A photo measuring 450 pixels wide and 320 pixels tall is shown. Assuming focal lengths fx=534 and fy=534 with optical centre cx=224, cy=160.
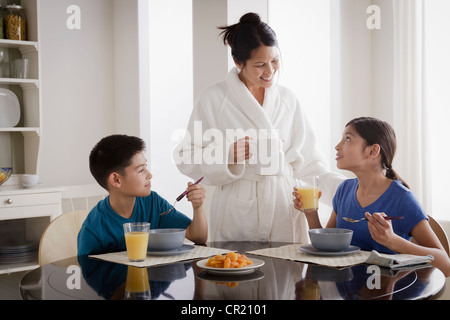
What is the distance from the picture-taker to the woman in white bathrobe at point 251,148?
225 cm

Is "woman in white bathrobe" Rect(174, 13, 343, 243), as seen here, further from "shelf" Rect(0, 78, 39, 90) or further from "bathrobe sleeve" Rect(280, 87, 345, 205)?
"shelf" Rect(0, 78, 39, 90)

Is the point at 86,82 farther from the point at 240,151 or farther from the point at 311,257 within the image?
the point at 311,257

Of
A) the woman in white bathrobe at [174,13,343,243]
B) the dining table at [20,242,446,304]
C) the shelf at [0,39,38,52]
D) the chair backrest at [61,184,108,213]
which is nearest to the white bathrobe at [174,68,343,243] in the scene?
the woman in white bathrobe at [174,13,343,243]

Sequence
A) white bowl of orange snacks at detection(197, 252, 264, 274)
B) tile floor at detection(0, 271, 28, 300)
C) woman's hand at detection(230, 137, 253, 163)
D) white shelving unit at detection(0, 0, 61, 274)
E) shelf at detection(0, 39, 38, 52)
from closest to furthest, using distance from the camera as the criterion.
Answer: white bowl of orange snacks at detection(197, 252, 264, 274), woman's hand at detection(230, 137, 253, 163), tile floor at detection(0, 271, 28, 300), white shelving unit at detection(0, 0, 61, 274), shelf at detection(0, 39, 38, 52)

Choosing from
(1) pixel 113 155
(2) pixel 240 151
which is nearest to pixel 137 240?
(1) pixel 113 155

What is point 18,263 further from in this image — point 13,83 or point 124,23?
point 124,23

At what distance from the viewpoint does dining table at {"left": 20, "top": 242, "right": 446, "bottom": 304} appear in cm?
123

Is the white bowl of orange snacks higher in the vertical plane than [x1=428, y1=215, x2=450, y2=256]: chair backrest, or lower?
higher

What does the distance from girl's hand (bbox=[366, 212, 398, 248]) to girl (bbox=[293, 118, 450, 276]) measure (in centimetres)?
8

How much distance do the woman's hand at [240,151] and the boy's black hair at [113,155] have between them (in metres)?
0.37

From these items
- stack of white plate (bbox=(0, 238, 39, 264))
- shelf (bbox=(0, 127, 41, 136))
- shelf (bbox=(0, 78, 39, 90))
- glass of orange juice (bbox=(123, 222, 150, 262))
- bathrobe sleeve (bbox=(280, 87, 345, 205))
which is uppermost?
shelf (bbox=(0, 78, 39, 90))

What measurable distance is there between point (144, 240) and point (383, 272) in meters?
0.69

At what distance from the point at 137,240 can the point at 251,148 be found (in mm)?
767
